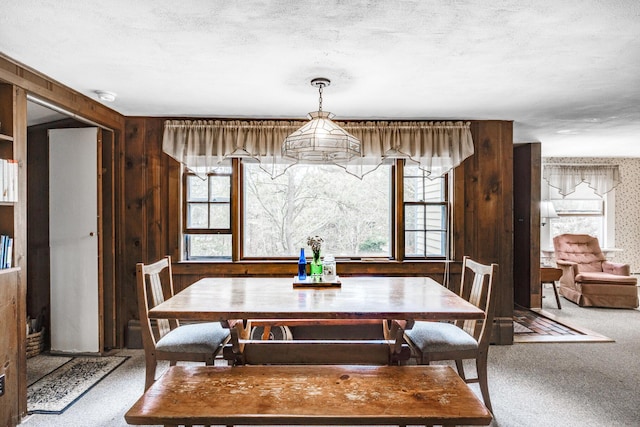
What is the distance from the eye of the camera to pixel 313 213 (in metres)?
4.47

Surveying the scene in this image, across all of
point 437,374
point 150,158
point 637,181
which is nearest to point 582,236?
point 637,181

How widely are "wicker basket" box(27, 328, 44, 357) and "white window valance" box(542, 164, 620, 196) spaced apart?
7039 millimetres

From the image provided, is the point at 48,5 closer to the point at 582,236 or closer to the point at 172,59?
the point at 172,59

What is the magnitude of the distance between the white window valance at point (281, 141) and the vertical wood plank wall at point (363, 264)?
0.16 meters

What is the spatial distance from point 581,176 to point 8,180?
7.46m

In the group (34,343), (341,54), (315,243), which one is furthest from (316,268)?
(34,343)

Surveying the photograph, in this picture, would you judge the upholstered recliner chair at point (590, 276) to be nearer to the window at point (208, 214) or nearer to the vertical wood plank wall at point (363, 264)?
the vertical wood plank wall at point (363, 264)

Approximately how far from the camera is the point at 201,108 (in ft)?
12.3

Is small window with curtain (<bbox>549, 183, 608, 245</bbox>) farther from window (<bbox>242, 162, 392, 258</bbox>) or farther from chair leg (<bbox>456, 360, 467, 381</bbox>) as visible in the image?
chair leg (<bbox>456, 360, 467, 381</bbox>)

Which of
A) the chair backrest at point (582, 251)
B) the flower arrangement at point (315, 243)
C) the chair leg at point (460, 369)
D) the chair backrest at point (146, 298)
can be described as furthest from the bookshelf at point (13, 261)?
the chair backrest at point (582, 251)

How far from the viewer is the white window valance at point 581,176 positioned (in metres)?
6.88

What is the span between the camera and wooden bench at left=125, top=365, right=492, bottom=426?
1614 millimetres

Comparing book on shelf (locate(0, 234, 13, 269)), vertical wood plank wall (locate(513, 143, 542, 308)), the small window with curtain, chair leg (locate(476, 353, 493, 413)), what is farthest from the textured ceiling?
the small window with curtain

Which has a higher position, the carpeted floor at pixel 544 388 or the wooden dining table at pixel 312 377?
the wooden dining table at pixel 312 377
